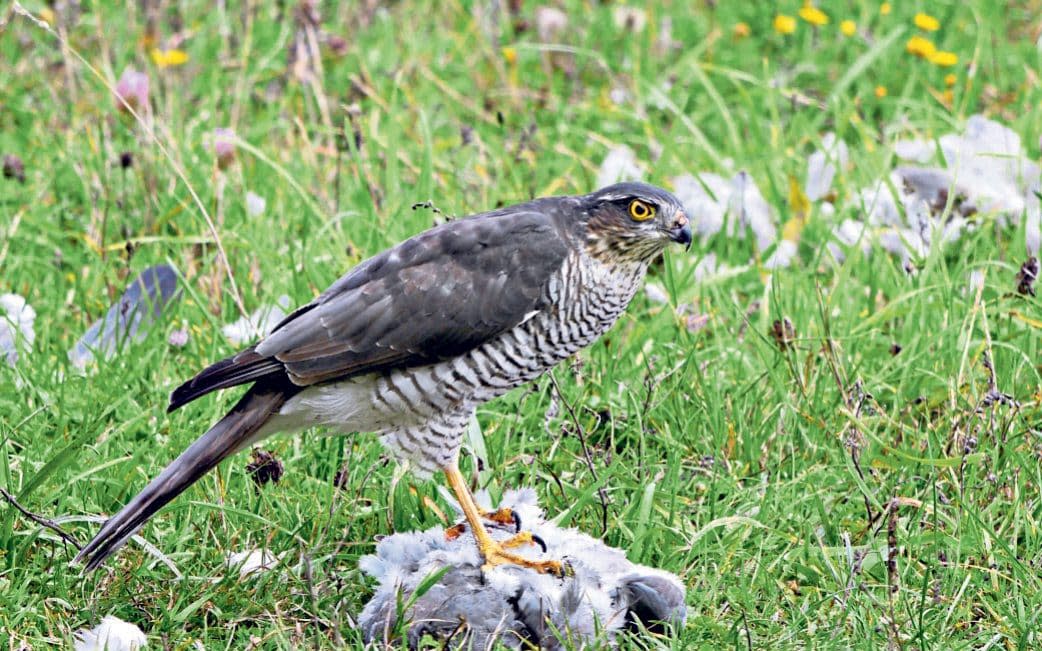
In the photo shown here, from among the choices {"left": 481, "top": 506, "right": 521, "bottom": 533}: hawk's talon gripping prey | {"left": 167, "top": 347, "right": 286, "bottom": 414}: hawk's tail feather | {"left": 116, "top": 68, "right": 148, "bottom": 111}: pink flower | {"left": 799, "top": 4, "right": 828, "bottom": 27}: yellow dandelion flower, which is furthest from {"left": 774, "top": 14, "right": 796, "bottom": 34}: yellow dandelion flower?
{"left": 167, "top": 347, "right": 286, "bottom": 414}: hawk's tail feather

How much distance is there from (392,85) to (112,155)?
1252 millimetres

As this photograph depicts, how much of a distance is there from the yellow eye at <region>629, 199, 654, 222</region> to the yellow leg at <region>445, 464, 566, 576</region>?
0.79 metres

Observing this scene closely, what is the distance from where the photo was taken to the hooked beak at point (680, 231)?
376 centimetres

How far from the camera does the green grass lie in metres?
3.61

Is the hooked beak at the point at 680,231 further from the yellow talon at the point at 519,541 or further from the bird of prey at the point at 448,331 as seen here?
the yellow talon at the point at 519,541

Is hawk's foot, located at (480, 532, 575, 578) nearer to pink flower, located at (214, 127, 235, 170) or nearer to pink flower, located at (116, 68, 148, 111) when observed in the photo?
pink flower, located at (214, 127, 235, 170)

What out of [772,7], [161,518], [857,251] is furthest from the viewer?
[772,7]

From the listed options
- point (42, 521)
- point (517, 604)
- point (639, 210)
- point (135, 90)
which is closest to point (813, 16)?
point (135, 90)

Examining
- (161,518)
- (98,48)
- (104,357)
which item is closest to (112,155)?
(98,48)

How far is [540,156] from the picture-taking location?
238 inches

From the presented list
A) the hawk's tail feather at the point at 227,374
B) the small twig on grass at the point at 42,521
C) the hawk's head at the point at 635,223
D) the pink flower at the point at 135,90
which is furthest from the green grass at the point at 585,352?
the hawk's head at the point at 635,223

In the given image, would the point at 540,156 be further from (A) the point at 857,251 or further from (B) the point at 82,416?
(B) the point at 82,416

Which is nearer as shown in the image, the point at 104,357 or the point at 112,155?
the point at 104,357

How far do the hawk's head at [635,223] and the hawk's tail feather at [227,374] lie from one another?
87cm
